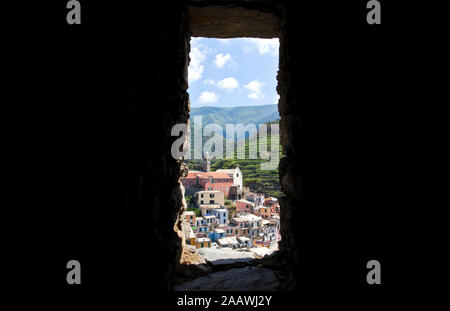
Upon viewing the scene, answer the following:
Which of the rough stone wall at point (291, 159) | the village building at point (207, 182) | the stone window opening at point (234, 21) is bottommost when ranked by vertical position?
the village building at point (207, 182)

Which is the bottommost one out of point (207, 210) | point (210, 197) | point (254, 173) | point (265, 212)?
point (265, 212)

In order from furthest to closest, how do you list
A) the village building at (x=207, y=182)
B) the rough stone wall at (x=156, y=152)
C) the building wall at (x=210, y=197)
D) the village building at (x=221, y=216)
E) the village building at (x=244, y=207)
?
the village building at (x=207, y=182)
the building wall at (x=210, y=197)
the village building at (x=244, y=207)
the village building at (x=221, y=216)
the rough stone wall at (x=156, y=152)

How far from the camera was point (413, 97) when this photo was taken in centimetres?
190

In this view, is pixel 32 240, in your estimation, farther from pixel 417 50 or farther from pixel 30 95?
pixel 417 50

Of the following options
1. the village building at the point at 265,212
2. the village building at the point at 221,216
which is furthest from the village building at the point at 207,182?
the village building at the point at 221,216

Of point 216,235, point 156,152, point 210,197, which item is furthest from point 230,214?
point 156,152

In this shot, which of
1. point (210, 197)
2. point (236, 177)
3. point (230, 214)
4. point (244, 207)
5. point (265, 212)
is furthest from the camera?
point (236, 177)

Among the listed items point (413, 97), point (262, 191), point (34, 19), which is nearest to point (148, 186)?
point (34, 19)

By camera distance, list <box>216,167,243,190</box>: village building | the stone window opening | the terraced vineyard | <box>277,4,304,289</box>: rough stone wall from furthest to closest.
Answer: <box>216,167,243,190</box>: village building
the terraced vineyard
the stone window opening
<box>277,4,304,289</box>: rough stone wall

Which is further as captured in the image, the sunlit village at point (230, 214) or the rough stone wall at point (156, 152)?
the sunlit village at point (230, 214)

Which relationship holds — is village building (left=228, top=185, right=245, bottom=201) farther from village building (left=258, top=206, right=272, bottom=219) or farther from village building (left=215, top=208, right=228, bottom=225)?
village building (left=215, top=208, right=228, bottom=225)

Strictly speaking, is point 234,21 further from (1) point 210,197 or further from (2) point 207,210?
(1) point 210,197

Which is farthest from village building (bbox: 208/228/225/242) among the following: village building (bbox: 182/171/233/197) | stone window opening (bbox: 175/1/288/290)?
stone window opening (bbox: 175/1/288/290)

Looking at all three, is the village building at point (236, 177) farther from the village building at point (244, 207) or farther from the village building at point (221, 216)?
the village building at point (221, 216)
